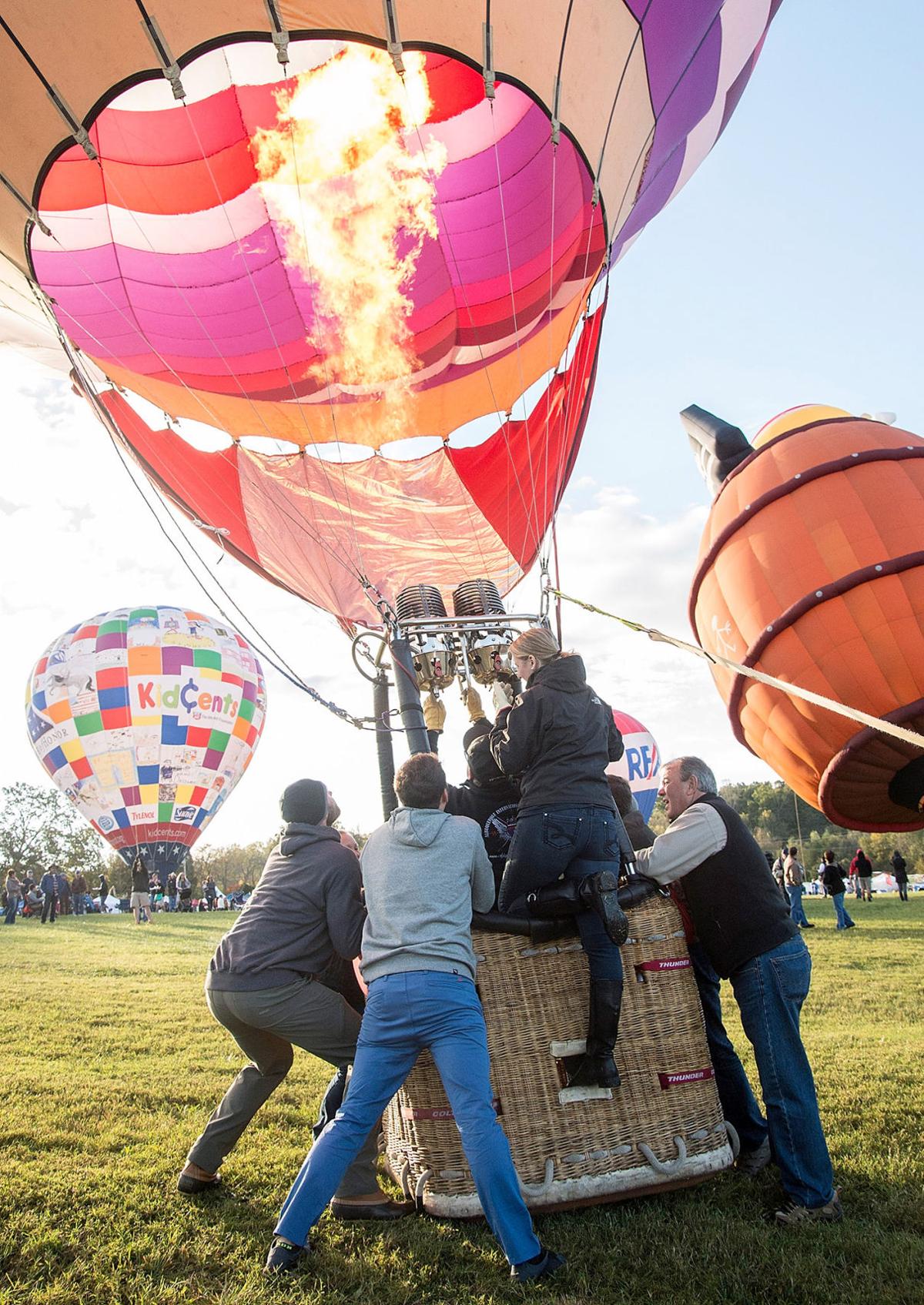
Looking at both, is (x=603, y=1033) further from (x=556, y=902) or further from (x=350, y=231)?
(x=350, y=231)

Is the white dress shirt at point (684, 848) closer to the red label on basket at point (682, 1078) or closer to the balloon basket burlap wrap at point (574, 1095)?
the balloon basket burlap wrap at point (574, 1095)

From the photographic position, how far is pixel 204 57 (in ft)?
13.3

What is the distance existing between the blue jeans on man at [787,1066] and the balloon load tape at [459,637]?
2.04 meters

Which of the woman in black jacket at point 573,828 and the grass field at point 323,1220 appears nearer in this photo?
the grass field at point 323,1220

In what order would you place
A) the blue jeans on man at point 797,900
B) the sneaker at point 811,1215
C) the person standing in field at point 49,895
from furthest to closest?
the person standing in field at point 49,895 < the blue jeans on man at point 797,900 < the sneaker at point 811,1215

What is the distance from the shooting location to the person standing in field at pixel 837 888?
34.2 ft

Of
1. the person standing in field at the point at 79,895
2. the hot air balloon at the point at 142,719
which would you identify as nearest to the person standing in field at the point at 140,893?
the hot air balloon at the point at 142,719

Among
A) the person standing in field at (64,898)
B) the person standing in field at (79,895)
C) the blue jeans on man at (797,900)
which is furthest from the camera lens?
the person standing in field at (79,895)

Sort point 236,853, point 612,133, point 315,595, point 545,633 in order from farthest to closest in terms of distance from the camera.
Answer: point 236,853 → point 315,595 → point 612,133 → point 545,633

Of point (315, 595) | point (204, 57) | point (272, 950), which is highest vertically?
point (204, 57)

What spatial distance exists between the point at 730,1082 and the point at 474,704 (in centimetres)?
212

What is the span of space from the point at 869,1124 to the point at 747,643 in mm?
2372

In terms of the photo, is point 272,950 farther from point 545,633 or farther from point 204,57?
point 204,57

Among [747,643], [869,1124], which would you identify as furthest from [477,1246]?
[747,643]
